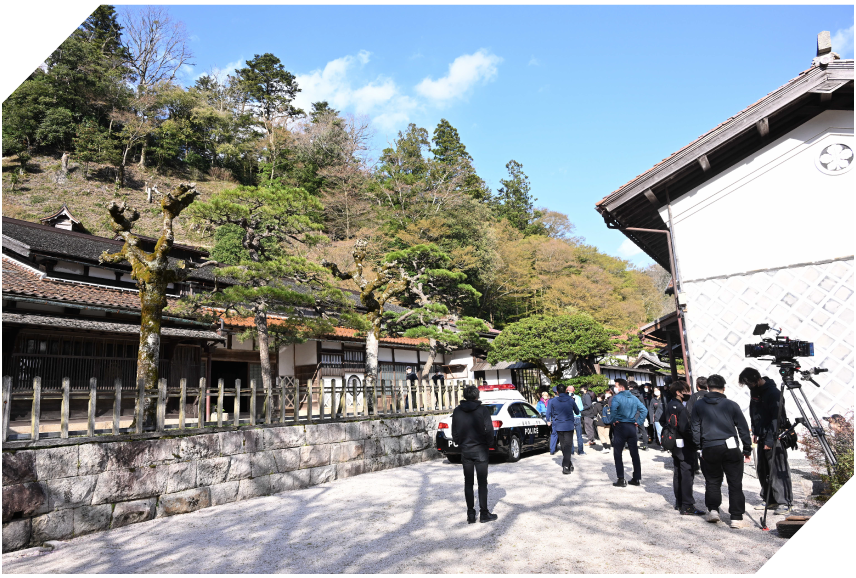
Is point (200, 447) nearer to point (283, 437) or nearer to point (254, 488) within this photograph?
point (254, 488)

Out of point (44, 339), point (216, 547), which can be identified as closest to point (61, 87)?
point (44, 339)

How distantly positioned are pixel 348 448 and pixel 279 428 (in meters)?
1.81

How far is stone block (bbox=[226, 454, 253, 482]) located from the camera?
816cm

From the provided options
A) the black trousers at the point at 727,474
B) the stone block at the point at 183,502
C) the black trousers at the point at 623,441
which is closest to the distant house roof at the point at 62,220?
the stone block at the point at 183,502

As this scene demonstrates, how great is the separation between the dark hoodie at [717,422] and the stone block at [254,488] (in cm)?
662

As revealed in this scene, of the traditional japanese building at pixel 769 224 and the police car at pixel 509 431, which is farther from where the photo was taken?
the police car at pixel 509 431

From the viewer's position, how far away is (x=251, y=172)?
164 feet

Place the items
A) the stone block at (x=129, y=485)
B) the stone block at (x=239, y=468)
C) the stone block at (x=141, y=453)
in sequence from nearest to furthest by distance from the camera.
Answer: the stone block at (x=129, y=485) → the stone block at (x=141, y=453) → the stone block at (x=239, y=468)

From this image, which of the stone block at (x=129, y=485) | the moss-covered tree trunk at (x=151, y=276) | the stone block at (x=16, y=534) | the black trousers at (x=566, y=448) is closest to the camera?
the stone block at (x=16, y=534)

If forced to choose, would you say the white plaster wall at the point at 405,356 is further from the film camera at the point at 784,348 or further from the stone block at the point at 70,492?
the film camera at the point at 784,348

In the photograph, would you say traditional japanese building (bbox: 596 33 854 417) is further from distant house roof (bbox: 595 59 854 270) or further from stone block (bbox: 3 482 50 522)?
stone block (bbox: 3 482 50 522)

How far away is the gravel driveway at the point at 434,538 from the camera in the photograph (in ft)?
15.2

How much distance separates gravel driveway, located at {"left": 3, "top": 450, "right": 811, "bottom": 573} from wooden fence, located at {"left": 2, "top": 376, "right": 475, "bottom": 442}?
141 centimetres

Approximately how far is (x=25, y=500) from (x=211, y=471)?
238cm
